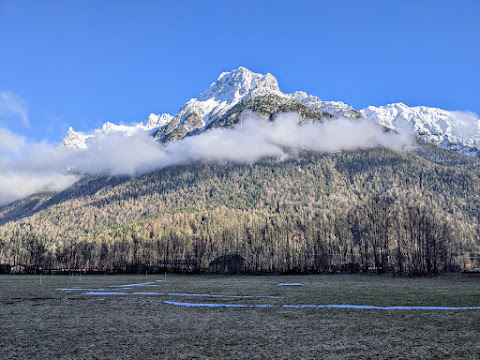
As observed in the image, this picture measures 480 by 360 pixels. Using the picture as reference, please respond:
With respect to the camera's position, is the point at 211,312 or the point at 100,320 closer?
the point at 100,320

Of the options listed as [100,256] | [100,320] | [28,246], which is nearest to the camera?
[100,320]

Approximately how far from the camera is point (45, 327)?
15719mm

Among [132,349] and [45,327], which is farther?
[45,327]

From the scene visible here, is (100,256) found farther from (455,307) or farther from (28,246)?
(455,307)

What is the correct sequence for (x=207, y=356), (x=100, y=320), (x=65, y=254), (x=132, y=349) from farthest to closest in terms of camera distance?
(x=65, y=254)
(x=100, y=320)
(x=132, y=349)
(x=207, y=356)

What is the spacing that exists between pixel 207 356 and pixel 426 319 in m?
10.3

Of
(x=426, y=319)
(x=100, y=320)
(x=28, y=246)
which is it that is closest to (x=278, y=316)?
(x=426, y=319)

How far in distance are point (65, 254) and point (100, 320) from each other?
520ft

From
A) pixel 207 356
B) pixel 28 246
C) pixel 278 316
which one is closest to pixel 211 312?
pixel 278 316

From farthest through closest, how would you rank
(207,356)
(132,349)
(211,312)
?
(211,312), (132,349), (207,356)

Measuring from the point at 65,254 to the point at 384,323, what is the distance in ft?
541

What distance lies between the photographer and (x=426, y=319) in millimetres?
16609

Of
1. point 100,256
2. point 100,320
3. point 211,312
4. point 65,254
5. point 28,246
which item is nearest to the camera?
point 100,320

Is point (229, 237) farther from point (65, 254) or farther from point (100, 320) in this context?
point (100, 320)
